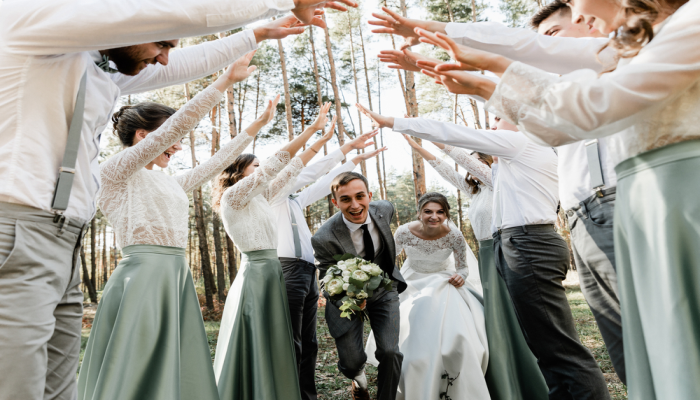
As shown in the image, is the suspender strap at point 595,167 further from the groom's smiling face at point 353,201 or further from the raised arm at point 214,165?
the groom's smiling face at point 353,201

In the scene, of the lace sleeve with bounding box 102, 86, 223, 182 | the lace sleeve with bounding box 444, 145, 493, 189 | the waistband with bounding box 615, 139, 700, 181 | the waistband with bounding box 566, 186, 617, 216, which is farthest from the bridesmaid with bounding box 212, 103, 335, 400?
the waistband with bounding box 615, 139, 700, 181

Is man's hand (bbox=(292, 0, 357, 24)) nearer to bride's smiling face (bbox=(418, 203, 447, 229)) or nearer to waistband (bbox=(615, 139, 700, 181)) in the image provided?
waistband (bbox=(615, 139, 700, 181))

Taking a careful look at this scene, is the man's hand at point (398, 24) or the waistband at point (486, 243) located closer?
the man's hand at point (398, 24)

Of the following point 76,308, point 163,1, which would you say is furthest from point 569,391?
point 163,1

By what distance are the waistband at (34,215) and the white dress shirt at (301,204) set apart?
327 centimetres

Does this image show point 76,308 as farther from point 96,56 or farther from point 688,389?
point 688,389

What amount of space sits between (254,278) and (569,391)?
2.71m

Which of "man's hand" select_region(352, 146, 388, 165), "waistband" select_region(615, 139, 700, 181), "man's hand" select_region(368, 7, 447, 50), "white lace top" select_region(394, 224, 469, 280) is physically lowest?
"white lace top" select_region(394, 224, 469, 280)

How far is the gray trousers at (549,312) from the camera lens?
9.91 feet

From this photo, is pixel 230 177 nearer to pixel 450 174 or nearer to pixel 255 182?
pixel 255 182

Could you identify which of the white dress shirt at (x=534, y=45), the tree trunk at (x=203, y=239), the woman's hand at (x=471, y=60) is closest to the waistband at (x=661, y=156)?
the woman's hand at (x=471, y=60)

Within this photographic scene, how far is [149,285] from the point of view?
2.80 m

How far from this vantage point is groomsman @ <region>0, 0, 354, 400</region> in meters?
1.58

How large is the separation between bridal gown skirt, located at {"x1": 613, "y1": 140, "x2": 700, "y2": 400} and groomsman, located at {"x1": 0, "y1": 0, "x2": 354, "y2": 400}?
158cm
